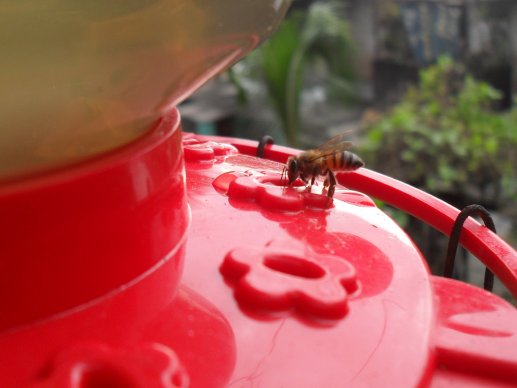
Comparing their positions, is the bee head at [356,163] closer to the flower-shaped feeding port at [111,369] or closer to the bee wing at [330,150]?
the bee wing at [330,150]

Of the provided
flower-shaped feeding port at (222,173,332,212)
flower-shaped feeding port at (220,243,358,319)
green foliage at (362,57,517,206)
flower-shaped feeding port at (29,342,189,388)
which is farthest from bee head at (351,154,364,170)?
green foliage at (362,57,517,206)

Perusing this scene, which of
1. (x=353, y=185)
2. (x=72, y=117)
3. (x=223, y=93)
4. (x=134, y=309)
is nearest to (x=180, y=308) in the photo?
(x=134, y=309)

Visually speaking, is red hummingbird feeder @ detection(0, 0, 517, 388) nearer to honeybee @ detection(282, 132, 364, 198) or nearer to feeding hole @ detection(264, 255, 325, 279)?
feeding hole @ detection(264, 255, 325, 279)

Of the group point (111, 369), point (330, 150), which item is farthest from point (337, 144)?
point (111, 369)

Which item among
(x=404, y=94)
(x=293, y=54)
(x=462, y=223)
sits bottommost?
(x=404, y=94)

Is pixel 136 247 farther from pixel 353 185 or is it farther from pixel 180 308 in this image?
pixel 353 185

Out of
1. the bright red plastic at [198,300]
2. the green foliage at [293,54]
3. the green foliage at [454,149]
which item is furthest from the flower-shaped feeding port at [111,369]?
the green foliage at [293,54]

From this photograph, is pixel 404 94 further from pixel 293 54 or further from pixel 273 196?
pixel 273 196

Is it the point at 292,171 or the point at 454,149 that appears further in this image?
the point at 454,149
